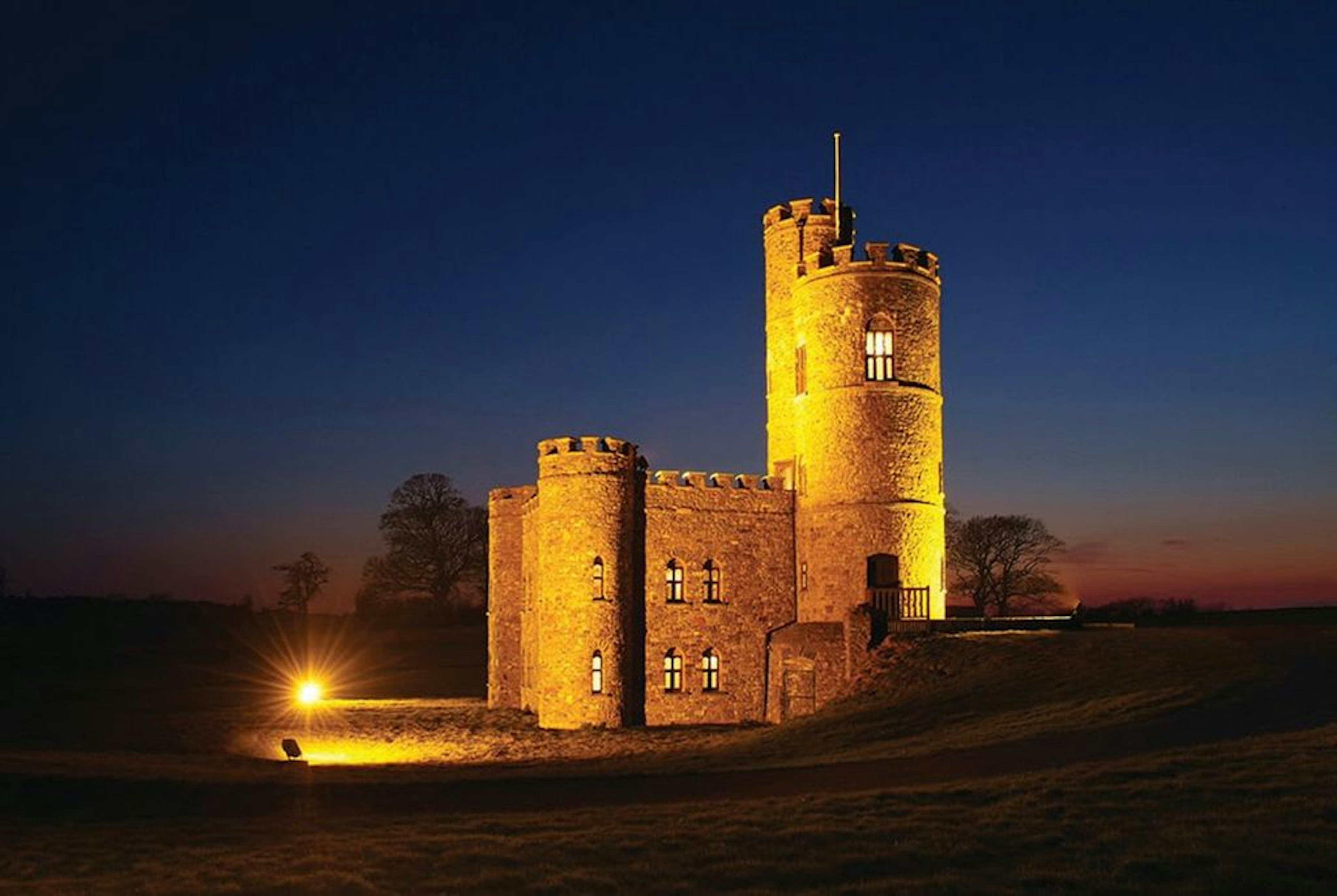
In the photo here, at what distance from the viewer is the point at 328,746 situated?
3684cm

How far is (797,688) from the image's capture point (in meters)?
39.5

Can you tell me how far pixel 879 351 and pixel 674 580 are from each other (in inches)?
417

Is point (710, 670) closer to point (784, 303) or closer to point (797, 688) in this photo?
point (797, 688)

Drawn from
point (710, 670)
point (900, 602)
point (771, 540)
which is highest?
point (771, 540)

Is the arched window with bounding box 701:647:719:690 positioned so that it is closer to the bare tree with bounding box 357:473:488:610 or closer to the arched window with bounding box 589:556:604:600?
the arched window with bounding box 589:556:604:600

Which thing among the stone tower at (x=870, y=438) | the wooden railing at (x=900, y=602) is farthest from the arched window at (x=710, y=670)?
the wooden railing at (x=900, y=602)

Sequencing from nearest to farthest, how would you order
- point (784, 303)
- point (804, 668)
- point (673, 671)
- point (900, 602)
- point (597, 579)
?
point (804, 668) → point (900, 602) → point (597, 579) → point (673, 671) → point (784, 303)

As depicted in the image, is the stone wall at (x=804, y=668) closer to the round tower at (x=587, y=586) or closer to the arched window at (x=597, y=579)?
the round tower at (x=587, y=586)

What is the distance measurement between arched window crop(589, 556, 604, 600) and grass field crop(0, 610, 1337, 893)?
8.28m

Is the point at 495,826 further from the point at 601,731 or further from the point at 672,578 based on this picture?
the point at 672,578

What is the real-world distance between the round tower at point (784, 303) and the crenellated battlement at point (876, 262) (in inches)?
101

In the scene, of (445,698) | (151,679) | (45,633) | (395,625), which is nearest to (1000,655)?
(445,698)

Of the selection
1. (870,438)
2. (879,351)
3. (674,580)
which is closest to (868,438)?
(870,438)

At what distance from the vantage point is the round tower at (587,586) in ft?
131
